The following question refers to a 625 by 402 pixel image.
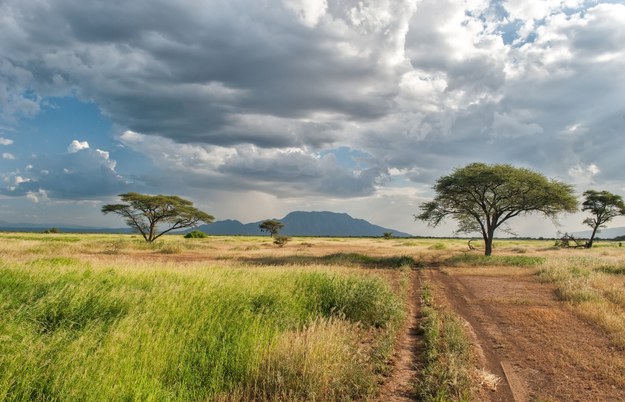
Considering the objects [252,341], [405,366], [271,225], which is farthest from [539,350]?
[271,225]

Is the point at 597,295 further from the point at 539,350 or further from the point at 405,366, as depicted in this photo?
the point at 405,366

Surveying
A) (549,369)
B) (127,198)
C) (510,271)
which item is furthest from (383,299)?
(127,198)

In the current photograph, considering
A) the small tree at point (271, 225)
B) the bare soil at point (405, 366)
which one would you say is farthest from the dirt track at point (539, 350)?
the small tree at point (271, 225)

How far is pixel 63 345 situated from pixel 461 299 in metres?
14.1

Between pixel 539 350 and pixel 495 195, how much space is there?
32544mm

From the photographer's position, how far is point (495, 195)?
126ft

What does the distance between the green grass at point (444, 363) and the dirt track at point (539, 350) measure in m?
0.42

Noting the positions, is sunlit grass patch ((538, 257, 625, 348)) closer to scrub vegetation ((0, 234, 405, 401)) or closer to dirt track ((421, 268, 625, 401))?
dirt track ((421, 268, 625, 401))

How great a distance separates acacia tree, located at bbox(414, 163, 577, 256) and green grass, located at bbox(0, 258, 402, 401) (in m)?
30.2

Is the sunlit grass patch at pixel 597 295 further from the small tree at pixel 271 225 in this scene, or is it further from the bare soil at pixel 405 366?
the small tree at pixel 271 225

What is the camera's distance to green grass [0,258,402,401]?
5.41 m

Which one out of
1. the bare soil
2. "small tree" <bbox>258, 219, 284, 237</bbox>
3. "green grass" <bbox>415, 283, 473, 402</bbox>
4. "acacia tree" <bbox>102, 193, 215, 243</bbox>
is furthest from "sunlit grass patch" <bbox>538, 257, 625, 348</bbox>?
"small tree" <bbox>258, 219, 284, 237</bbox>

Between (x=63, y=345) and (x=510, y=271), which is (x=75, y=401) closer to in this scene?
(x=63, y=345)

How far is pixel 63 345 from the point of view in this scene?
6180 millimetres
